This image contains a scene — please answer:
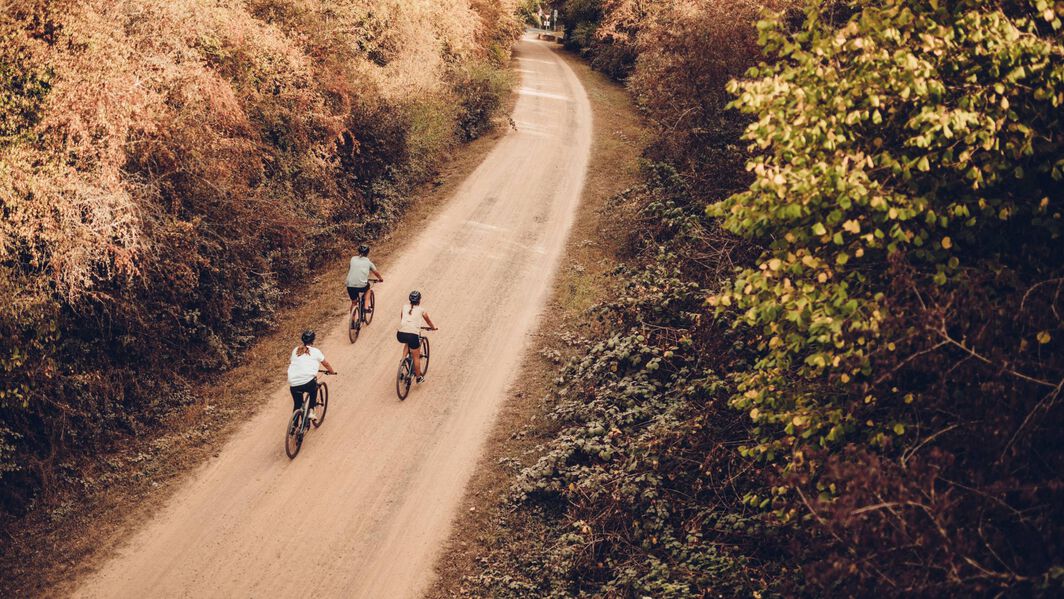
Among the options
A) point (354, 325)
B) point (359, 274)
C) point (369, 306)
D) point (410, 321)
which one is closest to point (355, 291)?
point (359, 274)

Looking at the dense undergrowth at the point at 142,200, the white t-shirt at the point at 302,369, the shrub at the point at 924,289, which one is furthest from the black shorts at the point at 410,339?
the shrub at the point at 924,289

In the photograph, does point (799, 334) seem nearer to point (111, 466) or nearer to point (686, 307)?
point (686, 307)

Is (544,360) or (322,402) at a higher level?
(544,360)

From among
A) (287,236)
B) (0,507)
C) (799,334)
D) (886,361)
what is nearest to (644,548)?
(799,334)

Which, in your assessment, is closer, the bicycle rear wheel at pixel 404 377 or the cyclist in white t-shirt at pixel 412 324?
the cyclist in white t-shirt at pixel 412 324

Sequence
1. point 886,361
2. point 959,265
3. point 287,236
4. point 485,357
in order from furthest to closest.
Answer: point 287,236 < point 485,357 < point 959,265 < point 886,361

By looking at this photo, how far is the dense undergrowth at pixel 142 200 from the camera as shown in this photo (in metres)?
10.6

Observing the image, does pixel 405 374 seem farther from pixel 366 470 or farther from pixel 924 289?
pixel 924 289

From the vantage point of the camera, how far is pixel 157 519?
402 inches

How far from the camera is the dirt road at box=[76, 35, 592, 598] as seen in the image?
934cm

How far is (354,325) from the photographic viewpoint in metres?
14.9

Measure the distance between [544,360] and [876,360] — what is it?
9693 mm

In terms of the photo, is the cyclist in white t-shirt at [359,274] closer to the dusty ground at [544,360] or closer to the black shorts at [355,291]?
the black shorts at [355,291]

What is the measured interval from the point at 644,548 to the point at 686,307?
5.18 metres
